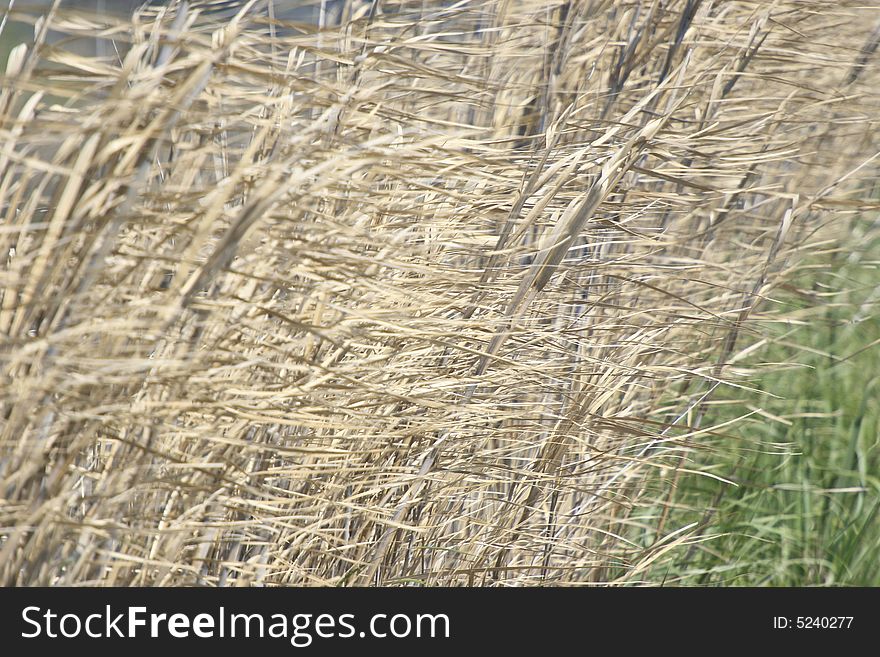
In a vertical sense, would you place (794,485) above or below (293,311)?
below

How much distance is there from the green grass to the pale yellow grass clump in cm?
32

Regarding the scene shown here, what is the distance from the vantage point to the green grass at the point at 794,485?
189 centimetres

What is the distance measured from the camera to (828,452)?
7.16ft

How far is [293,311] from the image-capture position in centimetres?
123

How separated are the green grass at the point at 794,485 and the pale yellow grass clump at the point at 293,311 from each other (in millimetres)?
318

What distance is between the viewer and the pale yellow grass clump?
0.98 m

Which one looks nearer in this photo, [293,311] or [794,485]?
[293,311]

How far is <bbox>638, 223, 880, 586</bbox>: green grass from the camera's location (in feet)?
6.19

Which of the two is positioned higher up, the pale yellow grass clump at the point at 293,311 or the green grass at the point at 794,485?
the pale yellow grass clump at the point at 293,311

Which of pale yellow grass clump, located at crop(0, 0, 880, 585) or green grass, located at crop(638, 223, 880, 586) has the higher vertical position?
pale yellow grass clump, located at crop(0, 0, 880, 585)

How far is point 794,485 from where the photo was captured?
6.78 feet

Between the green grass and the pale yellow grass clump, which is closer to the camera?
the pale yellow grass clump

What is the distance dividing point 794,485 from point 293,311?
4.59 ft
